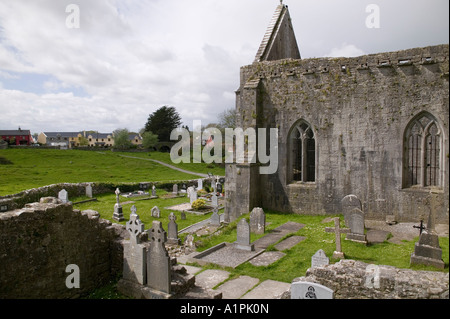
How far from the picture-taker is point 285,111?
15852 millimetres

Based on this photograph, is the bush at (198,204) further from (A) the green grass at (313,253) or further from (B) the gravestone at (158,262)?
(B) the gravestone at (158,262)

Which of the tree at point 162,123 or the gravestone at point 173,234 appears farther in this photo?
the tree at point 162,123

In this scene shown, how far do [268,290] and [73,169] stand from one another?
43430mm

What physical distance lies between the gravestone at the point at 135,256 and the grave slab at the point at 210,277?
1662 millimetres

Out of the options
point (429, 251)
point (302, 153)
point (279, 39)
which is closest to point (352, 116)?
point (302, 153)

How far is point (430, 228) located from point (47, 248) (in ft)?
31.6

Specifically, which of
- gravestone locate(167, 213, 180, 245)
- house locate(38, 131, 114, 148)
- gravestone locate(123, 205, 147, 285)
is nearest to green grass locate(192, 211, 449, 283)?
gravestone locate(167, 213, 180, 245)

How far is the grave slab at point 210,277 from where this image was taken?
8852 millimetres

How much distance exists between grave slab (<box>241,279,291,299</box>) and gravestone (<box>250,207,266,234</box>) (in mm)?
4498

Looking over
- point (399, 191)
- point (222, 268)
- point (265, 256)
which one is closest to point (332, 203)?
point (399, 191)

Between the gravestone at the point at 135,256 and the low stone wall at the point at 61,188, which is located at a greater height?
the gravestone at the point at 135,256

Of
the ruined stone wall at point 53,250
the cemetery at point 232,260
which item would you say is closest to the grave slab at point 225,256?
the cemetery at point 232,260
